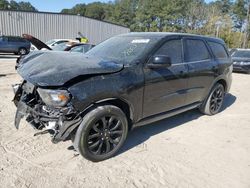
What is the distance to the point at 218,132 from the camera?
16.1 ft

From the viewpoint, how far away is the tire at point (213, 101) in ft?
18.7

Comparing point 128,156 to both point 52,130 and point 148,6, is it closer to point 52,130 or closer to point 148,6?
point 52,130

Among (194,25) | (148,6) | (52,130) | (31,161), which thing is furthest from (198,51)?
(148,6)

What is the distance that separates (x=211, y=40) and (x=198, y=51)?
30.7 inches

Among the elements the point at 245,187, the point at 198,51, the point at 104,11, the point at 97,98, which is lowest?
the point at 245,187

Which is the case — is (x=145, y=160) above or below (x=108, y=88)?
below

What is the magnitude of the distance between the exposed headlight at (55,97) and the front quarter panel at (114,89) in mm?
84

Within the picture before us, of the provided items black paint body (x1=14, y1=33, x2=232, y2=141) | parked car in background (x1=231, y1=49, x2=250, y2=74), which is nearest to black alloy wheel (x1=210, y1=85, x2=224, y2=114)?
black paint body (x1=14, y1=33, x2=232, y2=141)

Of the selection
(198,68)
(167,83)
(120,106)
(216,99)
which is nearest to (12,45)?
(216,99)

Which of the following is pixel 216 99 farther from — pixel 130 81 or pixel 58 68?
pixel 58 68

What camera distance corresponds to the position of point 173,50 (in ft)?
14.9

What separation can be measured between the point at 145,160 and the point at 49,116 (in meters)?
1.46

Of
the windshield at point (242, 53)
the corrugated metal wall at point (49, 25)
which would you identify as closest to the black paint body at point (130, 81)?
the windshield at point (242, 53)

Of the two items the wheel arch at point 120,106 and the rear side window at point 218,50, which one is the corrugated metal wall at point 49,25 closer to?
the rear side window at point 218,50
